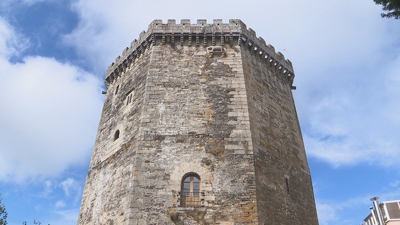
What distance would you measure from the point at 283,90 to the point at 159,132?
19.7 ft

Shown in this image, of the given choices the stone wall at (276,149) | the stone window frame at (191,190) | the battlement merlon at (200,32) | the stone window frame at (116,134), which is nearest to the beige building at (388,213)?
the stone wall at (276,149)

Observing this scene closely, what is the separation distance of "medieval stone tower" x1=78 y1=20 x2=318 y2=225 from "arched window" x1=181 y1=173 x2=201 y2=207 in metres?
0.03

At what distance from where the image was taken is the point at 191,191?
9828 mm

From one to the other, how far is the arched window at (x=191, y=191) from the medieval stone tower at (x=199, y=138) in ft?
0.09

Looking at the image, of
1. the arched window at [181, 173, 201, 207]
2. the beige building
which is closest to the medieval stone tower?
the arched window at [181, 173, 201, 207]

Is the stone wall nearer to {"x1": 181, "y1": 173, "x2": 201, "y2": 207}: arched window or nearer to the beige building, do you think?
{"x1": 181, "y1": 173, "x2": 201, "y2": 207}: arched window

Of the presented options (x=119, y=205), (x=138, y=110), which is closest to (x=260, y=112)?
(x=138, y=110)

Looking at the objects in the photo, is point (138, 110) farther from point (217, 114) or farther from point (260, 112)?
point (260, 112)

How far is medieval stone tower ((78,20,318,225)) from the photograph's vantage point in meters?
9.66

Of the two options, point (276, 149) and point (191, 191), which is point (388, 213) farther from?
point (191, 191)

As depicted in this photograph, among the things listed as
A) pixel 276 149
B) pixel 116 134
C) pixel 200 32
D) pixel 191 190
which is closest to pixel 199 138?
pixel 191 190

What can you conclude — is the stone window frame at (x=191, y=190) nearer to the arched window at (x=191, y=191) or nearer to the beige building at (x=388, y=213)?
the arched window at (x=191, y=191)

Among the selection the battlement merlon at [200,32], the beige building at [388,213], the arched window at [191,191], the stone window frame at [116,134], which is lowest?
the arched window at [191,191]

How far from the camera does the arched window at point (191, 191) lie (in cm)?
964
